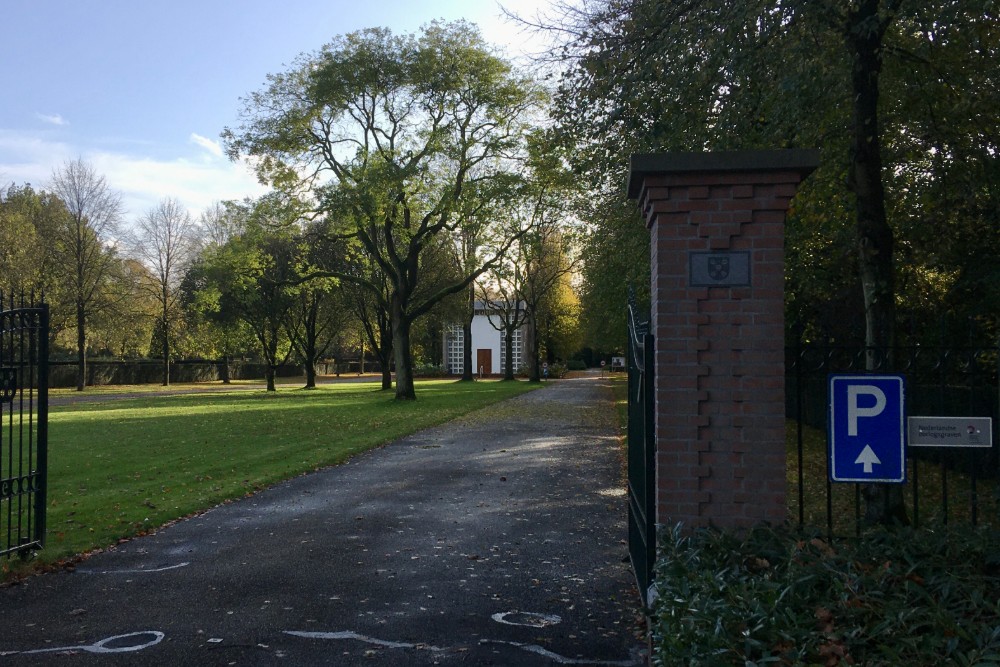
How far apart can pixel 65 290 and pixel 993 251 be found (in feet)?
145

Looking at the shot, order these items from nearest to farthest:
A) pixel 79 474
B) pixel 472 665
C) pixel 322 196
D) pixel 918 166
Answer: pixel 472 665 → pixel 918 166 → pixel 79 474 → pixel 322 196

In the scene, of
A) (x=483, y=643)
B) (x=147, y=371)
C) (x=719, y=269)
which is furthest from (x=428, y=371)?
(x=719, y=269)

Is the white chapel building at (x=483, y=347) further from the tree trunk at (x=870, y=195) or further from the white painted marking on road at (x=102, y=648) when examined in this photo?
the white painted marking on road at (x=102, y=648)

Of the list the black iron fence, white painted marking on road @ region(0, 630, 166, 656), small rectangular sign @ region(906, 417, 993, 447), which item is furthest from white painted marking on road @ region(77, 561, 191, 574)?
small rectangular sign @ region(906, 417, 993, 447)

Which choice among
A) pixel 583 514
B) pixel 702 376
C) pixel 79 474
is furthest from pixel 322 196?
pixel 702 376

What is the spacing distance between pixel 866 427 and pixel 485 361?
7011 cm

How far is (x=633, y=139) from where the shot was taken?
10023mm

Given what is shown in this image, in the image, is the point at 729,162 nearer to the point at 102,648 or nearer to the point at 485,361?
the point at 102,648

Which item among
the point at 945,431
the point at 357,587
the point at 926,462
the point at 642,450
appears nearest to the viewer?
the point at 945,431

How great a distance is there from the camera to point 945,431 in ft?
14.5

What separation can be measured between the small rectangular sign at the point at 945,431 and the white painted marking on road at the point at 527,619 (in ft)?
8.18

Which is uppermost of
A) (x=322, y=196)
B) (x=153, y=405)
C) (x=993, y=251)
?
(x=322, y=196)

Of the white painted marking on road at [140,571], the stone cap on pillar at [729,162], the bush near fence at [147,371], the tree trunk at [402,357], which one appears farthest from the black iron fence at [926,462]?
the bush near fence at [147,371]

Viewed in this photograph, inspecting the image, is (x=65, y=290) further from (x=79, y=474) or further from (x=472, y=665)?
(x=472, y=665)
